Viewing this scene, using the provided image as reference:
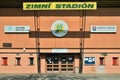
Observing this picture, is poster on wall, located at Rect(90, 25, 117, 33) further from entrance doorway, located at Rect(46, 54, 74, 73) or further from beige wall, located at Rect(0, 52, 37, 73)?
beige wall, located at Rect(0, 52, 37, 73)

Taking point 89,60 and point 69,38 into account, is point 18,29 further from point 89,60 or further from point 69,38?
point 89,60

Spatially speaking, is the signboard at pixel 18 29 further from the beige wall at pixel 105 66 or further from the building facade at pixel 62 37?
the beige wall at pixel 105 66

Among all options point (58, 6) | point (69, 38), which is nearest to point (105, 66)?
point (69, 38)

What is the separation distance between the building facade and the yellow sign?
67.1 inches

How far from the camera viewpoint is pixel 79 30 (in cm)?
3303

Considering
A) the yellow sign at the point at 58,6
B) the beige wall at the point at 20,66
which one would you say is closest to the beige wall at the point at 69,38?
the beige wall at the point at 20,66

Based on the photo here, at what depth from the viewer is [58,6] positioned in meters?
31.2

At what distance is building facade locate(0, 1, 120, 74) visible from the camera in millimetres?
32844

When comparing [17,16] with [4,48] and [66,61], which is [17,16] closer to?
[4,48]

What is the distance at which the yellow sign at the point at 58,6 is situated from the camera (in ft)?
102

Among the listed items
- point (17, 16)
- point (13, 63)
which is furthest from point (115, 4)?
point (13, 63)

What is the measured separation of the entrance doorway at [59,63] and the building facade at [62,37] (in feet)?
2.99

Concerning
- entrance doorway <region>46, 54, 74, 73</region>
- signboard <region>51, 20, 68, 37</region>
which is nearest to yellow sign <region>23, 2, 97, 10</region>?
signboard <region>51, 20, 68, 37</region>

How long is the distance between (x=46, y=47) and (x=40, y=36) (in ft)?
4.32
